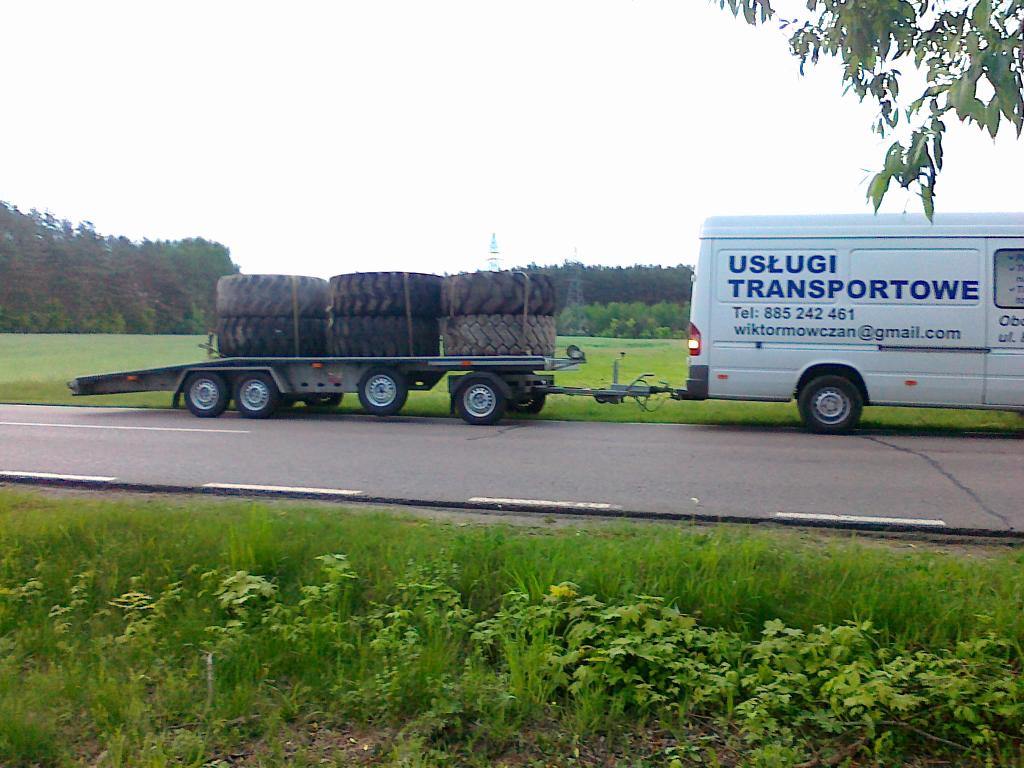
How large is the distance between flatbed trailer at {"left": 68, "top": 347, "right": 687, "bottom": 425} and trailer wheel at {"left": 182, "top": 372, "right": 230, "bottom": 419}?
16 mm

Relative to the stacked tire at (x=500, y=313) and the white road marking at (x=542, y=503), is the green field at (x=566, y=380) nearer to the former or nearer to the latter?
the stacked tire at (x=500, y=313)

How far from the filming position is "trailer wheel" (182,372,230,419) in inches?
574

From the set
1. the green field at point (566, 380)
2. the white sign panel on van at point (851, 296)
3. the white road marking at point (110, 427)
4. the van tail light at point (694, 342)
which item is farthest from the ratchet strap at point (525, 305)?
the white road marking at point (110, 427)

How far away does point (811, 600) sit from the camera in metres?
4.52

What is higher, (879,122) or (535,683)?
(879,122)

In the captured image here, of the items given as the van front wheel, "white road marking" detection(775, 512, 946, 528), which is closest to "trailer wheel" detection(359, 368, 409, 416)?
the van front wheel

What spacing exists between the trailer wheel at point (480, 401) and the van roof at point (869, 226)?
3.66 metres

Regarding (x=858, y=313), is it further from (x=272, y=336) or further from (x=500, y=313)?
(x=272, y=336)

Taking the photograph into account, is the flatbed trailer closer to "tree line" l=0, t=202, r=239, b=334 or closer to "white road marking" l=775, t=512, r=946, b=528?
"tree line" l=0, t=202, r=239, b=334

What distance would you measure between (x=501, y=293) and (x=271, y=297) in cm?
387

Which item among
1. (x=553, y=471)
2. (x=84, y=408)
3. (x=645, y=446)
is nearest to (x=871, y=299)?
(x=645, y=446)

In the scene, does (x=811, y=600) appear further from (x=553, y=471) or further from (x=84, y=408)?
(x=84, y=408)

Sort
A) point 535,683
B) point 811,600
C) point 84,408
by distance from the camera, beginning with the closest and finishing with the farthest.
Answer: point 535,683 < point 811,600 < point 84,408

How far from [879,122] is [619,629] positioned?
2718 millimetres
